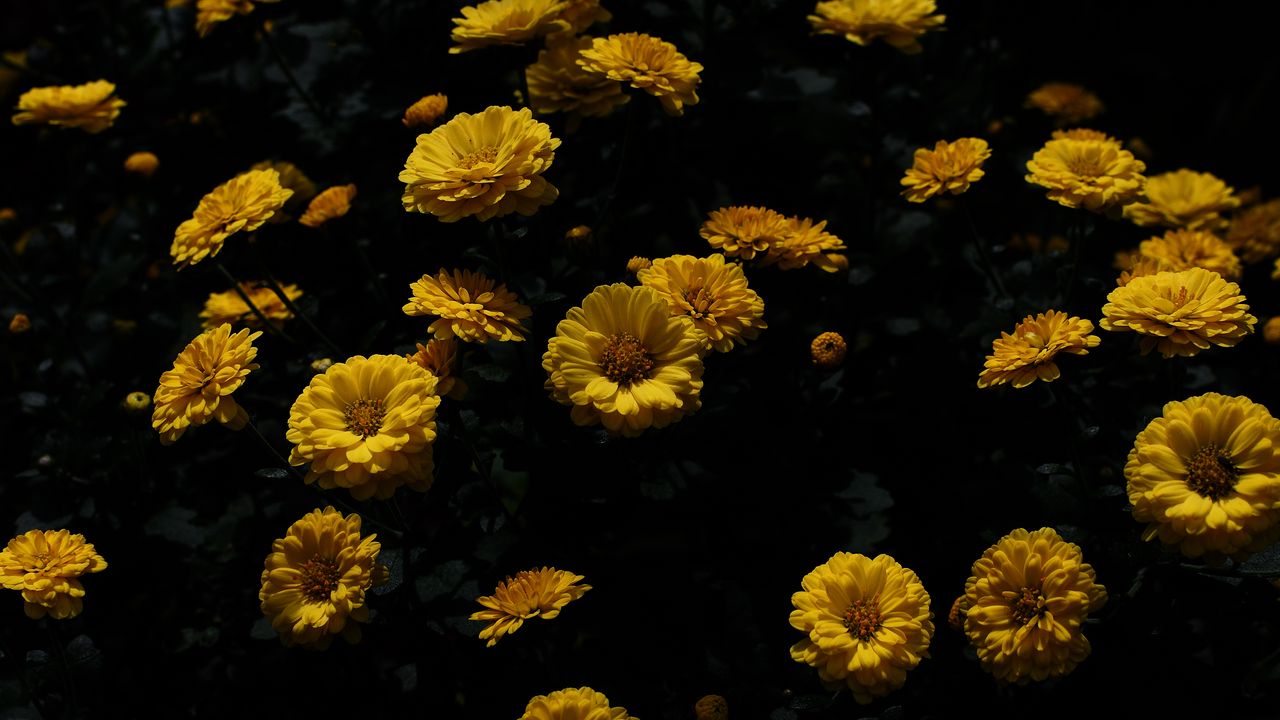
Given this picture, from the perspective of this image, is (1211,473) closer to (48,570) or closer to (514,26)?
(514,26)

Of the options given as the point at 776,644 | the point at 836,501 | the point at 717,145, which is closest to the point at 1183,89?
the point at 717,145

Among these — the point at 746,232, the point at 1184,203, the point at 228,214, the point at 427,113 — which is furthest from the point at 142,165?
the point at 1184,203

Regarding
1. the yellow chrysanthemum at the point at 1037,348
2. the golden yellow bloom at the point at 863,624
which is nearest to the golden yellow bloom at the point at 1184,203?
the yellow chrysanthemum at the point at 1037,348

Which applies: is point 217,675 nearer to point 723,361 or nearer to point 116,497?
point 116,497

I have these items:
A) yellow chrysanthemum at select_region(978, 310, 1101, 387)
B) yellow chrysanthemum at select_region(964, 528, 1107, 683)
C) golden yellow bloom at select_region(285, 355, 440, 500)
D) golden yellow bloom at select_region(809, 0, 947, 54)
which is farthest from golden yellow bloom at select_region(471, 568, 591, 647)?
golden yellow bloom at select_region(809, 0, 947, 54)

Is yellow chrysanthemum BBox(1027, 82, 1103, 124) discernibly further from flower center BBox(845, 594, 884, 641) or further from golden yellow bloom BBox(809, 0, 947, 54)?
flower center BBox(845, 594, 884, 641)
